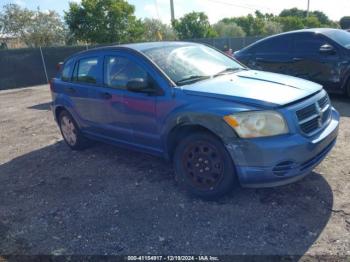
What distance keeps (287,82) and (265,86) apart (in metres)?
0.39

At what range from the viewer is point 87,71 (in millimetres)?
4945

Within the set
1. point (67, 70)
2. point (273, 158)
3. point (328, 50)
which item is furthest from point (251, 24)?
point (273, 158)

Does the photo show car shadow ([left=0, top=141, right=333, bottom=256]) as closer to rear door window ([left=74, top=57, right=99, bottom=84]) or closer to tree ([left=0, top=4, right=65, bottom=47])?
rear door window ([left=74, top=57, right=99, bottom=84])

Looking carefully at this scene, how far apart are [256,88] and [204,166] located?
3.20 feet

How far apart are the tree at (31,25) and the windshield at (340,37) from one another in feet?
88.4

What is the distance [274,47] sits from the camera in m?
7.87

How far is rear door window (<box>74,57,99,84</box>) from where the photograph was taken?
475 centimetres

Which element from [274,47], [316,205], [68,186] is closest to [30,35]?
[274,47]

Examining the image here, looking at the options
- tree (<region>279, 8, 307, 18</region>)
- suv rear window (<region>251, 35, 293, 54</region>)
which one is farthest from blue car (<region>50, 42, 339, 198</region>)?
tree (<region>279, 8, 307, 18</region>)

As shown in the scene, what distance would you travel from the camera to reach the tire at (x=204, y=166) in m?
3.36

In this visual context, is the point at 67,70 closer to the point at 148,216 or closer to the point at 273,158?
the point at 148,216

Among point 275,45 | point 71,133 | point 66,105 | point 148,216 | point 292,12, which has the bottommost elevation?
point 148,216

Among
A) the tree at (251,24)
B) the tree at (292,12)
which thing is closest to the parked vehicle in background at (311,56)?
the tree at (251,24)

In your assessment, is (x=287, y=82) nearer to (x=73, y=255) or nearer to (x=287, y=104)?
(x=287, y=104)
